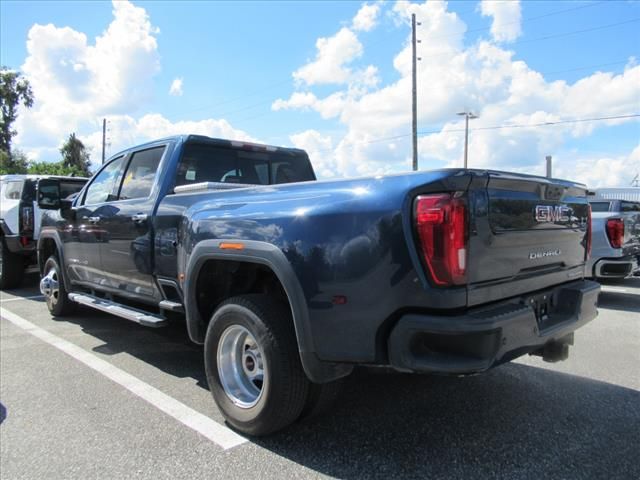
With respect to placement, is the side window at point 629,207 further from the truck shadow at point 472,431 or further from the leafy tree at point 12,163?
the leafy tree at point 12,163

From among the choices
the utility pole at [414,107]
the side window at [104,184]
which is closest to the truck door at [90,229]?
the side window at [104,184]

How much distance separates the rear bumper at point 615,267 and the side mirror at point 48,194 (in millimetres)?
7356

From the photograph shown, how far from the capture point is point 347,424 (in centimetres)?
327

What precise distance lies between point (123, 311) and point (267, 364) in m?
2.17

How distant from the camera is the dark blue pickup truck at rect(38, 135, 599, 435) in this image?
93.4 inches

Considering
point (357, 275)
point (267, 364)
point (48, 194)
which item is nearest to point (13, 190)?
point (48, 194)

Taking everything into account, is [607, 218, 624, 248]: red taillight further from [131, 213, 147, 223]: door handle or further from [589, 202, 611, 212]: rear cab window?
[131, 213, 147, 223]: door handle

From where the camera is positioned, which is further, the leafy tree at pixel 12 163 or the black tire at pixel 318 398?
the leafy tree at pixel 12 163

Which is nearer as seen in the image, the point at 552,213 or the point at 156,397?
the point at 552,213

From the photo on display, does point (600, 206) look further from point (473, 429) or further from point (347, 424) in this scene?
point (347, 424)

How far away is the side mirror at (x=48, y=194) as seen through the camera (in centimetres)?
555

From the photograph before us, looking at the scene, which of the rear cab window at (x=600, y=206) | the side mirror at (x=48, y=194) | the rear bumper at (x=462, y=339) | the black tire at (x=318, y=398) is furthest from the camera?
the rear cab window at (x=600, y=206)

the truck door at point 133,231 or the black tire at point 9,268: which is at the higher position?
the truck door at point 133,231

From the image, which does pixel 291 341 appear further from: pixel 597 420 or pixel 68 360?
pixel 68 360
